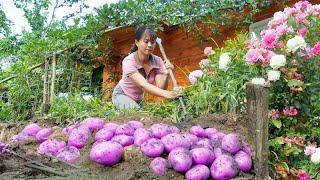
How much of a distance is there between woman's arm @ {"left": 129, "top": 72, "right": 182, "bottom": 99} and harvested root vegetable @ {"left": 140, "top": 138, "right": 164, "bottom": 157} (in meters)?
1.35

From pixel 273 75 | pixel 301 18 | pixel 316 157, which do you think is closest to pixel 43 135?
pixel 273 75

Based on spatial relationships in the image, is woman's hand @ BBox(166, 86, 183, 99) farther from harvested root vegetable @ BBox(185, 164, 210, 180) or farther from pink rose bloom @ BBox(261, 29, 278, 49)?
harvested root vegetable @ BBox(185, 164, 210, 180)

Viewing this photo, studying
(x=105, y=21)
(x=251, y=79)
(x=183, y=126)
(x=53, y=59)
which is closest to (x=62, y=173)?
(x=183, y=126)

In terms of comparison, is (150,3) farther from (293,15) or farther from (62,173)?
(62,173)

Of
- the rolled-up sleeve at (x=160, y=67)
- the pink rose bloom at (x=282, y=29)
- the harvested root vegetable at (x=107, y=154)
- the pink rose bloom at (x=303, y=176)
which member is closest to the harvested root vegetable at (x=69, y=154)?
the harvested root vegetable at (x=107, y=154)

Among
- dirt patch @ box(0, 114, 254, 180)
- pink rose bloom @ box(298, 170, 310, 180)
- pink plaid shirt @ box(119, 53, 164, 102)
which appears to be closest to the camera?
dirt patch @ box(0, 114, 254, 180)

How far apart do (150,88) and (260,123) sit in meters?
2.23

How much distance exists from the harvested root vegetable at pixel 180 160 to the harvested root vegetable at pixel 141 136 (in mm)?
200

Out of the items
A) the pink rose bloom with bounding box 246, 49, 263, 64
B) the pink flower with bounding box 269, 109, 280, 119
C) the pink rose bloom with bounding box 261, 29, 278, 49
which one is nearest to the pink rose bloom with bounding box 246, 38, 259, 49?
the pink rose bloom with bounding box 261, 29, 278, 49

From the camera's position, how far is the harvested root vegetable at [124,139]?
228 cm

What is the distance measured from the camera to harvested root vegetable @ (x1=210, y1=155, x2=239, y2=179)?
2045 mm

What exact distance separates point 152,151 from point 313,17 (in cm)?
184

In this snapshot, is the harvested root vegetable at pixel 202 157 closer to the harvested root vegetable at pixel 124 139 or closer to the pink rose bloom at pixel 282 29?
the harvested root vegetable at pixel 124 139

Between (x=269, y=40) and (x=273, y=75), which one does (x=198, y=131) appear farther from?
(x=269, y=40)
